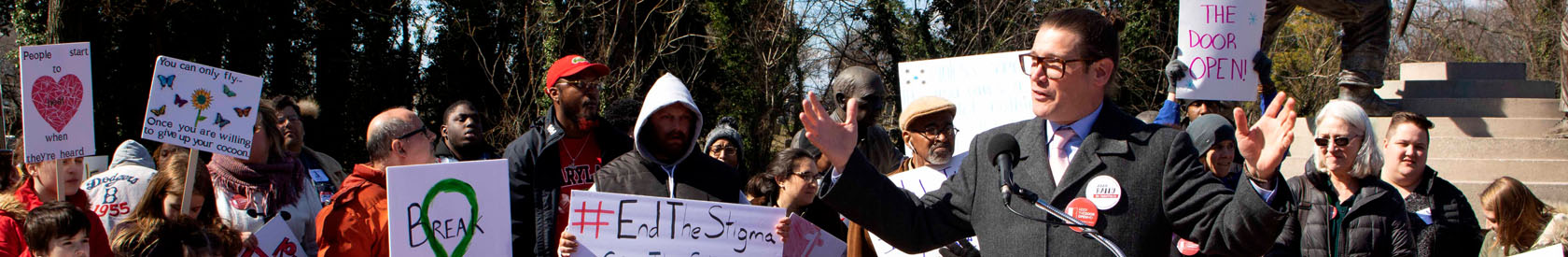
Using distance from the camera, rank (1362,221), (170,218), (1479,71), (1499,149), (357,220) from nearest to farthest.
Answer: (357,220) → (1362,221) → (170,218) → (1499,149) → (1479,71)

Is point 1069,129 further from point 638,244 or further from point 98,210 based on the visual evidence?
point 98,210

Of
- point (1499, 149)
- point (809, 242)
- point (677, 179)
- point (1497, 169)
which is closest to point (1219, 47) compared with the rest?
point (809, 242)

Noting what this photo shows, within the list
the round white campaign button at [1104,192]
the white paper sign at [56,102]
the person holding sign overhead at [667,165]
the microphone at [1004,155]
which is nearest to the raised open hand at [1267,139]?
the round white campaign button at [1104,192]

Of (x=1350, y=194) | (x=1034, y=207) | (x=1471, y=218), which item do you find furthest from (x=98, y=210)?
(x=1471, y=218)

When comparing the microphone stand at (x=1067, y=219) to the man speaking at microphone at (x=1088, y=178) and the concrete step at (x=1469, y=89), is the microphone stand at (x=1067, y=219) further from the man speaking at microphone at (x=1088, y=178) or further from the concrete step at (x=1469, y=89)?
the concrete step at (x=1469, y=89)

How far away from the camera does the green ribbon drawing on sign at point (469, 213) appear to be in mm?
4047

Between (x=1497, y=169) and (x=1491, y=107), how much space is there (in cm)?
171

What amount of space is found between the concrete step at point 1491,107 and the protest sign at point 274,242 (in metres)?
11.0

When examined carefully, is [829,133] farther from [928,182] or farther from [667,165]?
[928,182]

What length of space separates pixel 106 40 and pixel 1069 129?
16262mm

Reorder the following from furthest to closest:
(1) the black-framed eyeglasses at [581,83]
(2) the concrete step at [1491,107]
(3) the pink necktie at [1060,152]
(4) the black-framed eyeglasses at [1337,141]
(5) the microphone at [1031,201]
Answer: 1. (2) the concrete step at [1491,107]
2. (1) the black-framed eyeglasses at [581,83]
3. (4) the black-framed eyeglasses at [1337,141]
4. (3) the pink necktie at [1060,152]
5. (5) the microphone at [1031,201]

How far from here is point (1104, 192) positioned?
2.62m

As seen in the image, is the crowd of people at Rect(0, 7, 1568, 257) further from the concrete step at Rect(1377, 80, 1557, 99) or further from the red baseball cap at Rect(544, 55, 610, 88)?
the concrete step at Rect(1377, 80, 1557, 99)

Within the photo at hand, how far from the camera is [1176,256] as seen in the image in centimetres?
347
